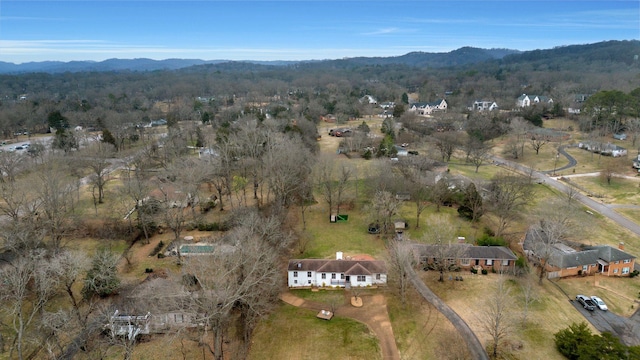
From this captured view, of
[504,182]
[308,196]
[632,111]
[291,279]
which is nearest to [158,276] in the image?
[291,279]

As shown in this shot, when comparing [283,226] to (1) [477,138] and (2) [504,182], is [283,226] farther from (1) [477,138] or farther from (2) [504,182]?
(1) [477,138]

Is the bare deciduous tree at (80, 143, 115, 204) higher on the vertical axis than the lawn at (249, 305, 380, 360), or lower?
higher

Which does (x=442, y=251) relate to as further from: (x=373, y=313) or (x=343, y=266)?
(x=343, y=266)

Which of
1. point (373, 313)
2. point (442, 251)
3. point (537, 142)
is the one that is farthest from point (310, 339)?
point (537, 142)

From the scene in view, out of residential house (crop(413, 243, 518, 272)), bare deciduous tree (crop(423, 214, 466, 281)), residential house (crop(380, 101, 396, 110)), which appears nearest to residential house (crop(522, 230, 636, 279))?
residential house (crop(413, 243, 518, 272))

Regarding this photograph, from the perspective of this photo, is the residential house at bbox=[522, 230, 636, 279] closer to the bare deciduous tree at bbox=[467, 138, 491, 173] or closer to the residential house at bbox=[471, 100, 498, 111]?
the bare deciduous tree at bbox=[467, 138, 491, 173]

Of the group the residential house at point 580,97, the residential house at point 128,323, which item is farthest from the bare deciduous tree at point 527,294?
the residential house at point 580,97
